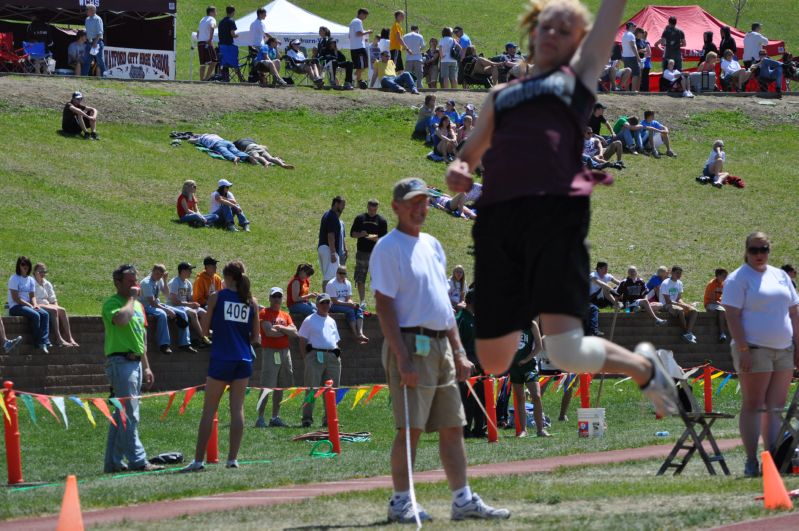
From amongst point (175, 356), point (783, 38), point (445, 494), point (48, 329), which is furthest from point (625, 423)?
point (783, 38)

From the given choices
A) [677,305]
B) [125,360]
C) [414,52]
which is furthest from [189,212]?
[414,52]

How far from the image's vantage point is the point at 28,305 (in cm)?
1853

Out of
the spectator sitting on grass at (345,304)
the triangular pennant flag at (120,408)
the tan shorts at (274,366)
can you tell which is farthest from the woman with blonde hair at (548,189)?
the spectator sitting on grass at (345,304)

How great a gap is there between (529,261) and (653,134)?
3278 centimetres

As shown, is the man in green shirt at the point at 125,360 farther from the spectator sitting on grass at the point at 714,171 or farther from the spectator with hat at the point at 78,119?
the spectator sitting on grass at the point at 714,171

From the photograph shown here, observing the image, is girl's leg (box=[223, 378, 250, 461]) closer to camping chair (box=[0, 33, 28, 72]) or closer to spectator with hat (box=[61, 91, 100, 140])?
spectator with hat (box=[61, 91, 100, 140])

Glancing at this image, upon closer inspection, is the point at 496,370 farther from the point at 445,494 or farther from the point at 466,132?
the point at 466,132

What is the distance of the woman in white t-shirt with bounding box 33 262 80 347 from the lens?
18.6m

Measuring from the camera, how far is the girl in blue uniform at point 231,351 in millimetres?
12461

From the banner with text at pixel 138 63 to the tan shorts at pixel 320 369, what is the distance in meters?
20.4

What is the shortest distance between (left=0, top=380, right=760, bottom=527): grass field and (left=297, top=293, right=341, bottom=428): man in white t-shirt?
0.72 metres

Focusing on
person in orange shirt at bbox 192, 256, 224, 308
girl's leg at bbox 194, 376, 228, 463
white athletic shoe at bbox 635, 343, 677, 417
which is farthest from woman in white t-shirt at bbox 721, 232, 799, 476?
person in orange shirt at bbox 192, 256, 224, 308

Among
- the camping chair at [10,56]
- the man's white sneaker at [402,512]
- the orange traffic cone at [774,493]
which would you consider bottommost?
the man's white sneaker at [402,512]

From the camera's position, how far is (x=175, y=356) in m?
19.7
